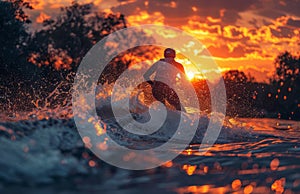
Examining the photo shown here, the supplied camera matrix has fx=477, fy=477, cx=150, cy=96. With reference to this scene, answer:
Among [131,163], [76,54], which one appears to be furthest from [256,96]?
[131,163]

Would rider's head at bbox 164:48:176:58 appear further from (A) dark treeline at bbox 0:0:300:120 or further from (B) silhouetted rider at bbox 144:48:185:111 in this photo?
(A) dark treeline at bbox 0:0:300:120

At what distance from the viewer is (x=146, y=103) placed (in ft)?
44.8

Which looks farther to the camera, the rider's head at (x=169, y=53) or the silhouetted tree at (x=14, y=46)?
the silhouetted tree at (x=14, y=46)

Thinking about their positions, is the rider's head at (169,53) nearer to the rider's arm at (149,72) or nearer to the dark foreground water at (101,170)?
the rider's arm at (149,72)

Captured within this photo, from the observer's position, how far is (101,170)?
20.1ft

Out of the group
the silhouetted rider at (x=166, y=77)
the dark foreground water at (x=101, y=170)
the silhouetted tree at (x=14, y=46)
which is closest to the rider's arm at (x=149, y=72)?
the silhouetted rider at (x=166, y=77)

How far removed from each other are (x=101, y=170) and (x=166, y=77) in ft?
24.5

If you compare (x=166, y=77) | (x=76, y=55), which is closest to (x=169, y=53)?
(x=166, y=77)

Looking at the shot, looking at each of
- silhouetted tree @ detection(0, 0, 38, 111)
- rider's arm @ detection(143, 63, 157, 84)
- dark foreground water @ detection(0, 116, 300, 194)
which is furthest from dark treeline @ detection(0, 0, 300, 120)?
dark foreground water @ detection(0, 116, 300, 194)

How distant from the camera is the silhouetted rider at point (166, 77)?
13234mm

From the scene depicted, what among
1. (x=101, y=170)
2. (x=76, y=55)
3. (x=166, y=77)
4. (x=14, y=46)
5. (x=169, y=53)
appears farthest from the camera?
(x=76, y=55)

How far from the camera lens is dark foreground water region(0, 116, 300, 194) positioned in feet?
17.1

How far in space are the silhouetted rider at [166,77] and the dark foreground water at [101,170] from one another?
15.7 feet

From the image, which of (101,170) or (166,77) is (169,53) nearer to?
(166,77)
